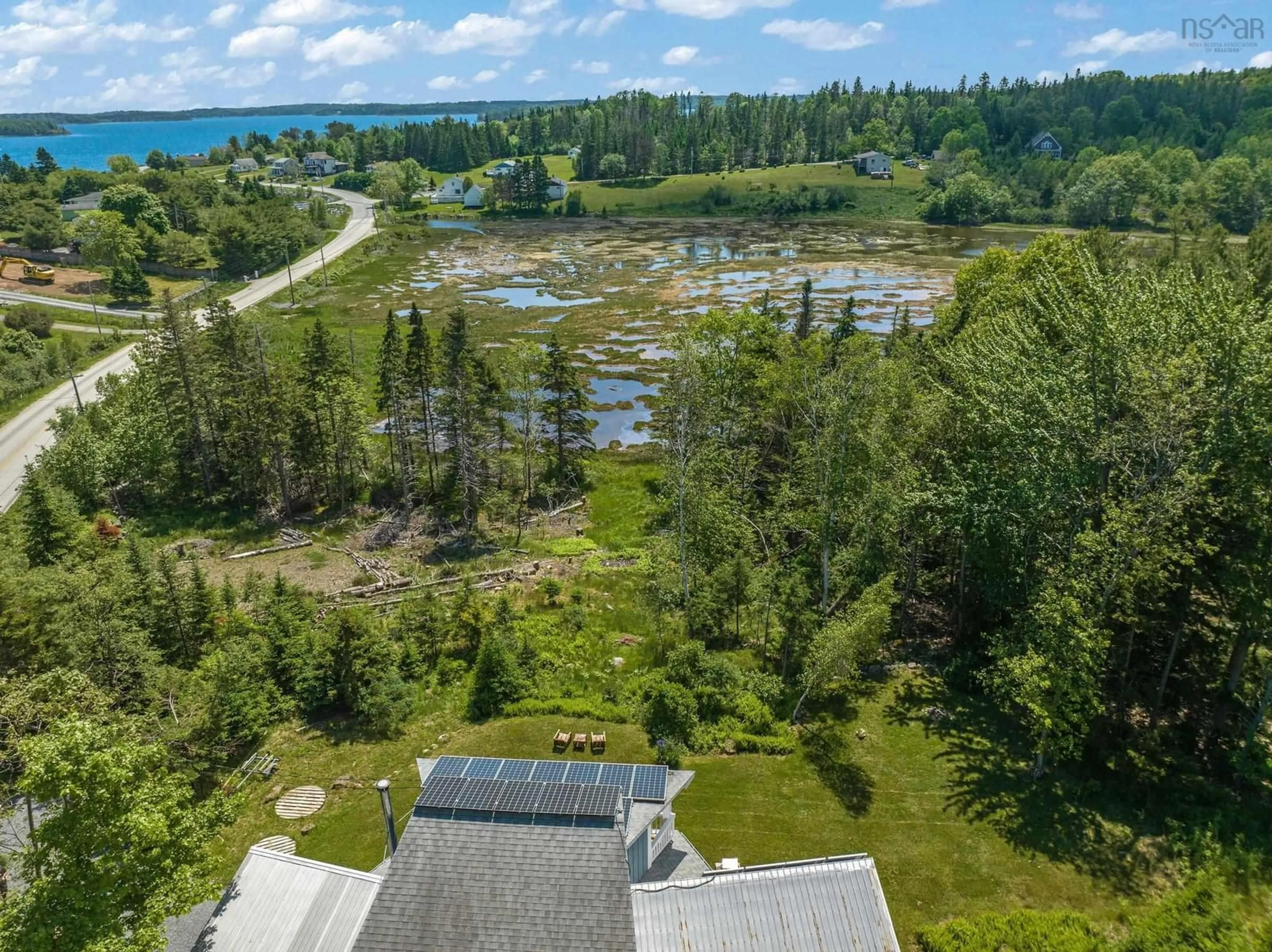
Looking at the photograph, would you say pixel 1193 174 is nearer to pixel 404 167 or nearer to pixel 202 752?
pixel 404 167

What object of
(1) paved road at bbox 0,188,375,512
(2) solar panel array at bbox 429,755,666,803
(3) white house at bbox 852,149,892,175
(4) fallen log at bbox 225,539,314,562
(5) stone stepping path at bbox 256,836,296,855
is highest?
(3) white house at bbox 852,149,892,175

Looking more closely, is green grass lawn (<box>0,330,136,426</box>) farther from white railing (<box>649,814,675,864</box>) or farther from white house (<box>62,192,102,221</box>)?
white railing (<box>649,814,675,864</box>)

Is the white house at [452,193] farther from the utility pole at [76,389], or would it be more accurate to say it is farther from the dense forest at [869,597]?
the dense forest at [869,597]

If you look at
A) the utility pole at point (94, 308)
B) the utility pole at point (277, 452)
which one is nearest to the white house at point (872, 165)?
the utility pole at point (94, 308)

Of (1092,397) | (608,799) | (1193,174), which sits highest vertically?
(1193,174)

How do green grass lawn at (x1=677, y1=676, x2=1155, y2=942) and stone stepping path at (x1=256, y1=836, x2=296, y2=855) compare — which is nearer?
green grass lawn at (x1=677, y1=676, x2=1155, y2=942)

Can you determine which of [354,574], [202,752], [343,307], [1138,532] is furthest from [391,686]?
[343,307]

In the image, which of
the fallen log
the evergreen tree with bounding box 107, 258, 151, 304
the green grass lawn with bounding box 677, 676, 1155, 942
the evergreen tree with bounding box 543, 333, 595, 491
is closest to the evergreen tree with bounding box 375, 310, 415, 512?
the fallen log
